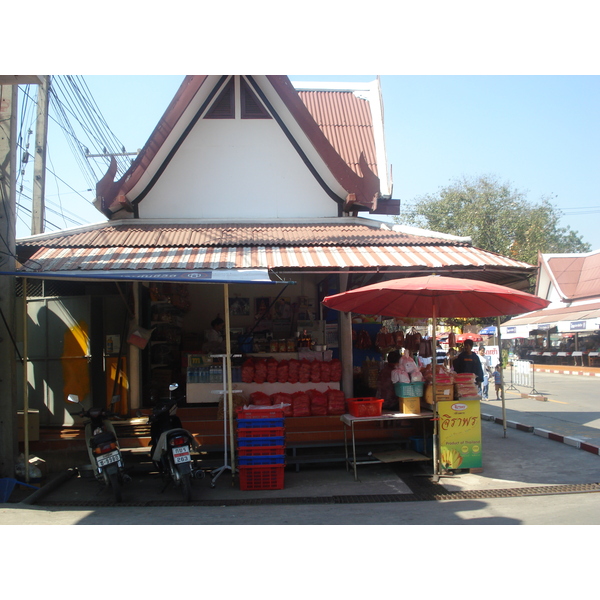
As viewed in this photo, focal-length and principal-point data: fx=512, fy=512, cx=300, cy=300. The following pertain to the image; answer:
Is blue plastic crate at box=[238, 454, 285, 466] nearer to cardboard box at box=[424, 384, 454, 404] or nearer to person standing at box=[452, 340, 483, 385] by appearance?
cardboard box at box=[424, 384, 454, 404]

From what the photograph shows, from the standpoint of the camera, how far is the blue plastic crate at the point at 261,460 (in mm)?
6672

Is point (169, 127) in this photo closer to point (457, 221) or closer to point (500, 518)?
point (500, 518)

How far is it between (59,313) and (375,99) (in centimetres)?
927

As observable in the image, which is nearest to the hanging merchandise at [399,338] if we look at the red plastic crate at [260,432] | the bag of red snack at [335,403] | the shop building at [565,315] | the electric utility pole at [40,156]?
the bag of red snack at [335,403]

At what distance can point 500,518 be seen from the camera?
523 centimetres

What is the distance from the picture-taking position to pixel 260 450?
22.0 ft

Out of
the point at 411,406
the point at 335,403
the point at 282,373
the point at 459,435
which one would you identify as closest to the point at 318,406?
the point at 335,403

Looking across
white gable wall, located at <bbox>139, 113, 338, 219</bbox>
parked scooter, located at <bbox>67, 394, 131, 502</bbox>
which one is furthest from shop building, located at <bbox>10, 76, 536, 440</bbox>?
parked scooter, located at <bbox>67, 394, 131, 502</bbox>

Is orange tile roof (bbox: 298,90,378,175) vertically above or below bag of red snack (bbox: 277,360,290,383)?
above

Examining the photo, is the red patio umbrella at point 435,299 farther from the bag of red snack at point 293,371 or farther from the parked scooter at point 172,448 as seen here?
the parked scooter at point 172,448

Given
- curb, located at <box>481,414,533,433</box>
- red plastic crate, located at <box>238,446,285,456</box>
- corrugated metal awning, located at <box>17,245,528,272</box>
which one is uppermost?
corrugated metal awning, located at <box>17,245,528,272</box>

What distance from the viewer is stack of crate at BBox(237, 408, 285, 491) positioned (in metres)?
6.67

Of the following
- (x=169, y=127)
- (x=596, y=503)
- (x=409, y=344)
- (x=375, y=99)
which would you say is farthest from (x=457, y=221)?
(x=596, y=503)

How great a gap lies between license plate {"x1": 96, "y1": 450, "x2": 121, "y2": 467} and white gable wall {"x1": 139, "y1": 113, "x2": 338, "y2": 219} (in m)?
4.85
